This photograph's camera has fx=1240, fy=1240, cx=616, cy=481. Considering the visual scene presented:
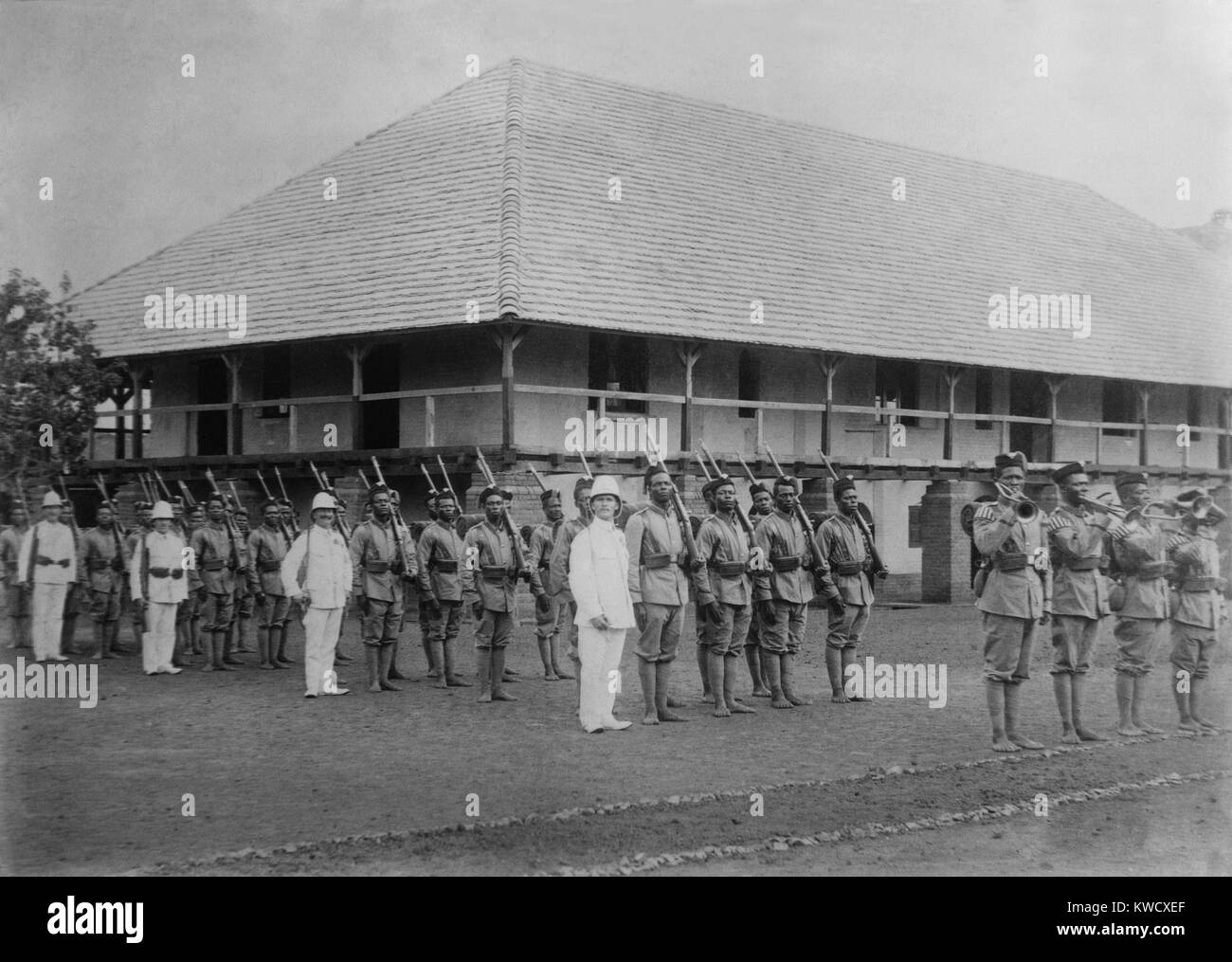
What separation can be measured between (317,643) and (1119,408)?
704 inches

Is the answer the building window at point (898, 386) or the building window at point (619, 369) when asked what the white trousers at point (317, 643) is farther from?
the building window at point (898, 386)

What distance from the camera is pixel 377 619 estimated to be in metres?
11.6

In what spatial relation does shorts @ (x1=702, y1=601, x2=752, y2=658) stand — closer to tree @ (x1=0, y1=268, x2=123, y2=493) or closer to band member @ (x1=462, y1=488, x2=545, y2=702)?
band member @ (x1=462, y1=488, x2=545, y2=702)

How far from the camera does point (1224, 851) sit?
7582mm

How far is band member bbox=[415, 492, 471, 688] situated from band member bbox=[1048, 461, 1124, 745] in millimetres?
5460

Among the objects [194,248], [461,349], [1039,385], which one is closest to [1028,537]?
[461,349]

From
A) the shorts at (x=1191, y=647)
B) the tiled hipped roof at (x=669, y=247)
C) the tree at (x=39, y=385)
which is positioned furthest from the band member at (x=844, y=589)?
the tree at (x=39, y=385)

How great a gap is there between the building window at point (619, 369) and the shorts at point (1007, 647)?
1025 centimetres

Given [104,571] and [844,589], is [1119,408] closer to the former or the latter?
[844,589]

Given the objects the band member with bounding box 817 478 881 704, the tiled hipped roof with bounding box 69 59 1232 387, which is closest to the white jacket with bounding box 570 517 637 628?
the band member with bounding box 817 478 881 704

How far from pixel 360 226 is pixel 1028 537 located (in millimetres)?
12741

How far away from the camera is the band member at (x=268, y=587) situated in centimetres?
1347

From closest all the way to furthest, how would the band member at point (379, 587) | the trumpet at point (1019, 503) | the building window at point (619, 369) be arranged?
1. the trumpet at point (1019, 503)
2. the band member at point (379, 587)
3. the building window at point (619, 369)

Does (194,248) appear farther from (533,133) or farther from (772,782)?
(772,782)
